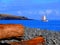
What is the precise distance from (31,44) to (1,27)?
1.02 metres

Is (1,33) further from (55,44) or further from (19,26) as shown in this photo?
(55,44)

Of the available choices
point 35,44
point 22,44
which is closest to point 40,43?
point 35,44

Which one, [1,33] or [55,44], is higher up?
[1,33]

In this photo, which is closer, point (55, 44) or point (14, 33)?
point (14, 33)

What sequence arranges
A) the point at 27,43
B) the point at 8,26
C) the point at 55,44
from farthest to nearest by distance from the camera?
the point at 55,44
the point at 8,26
the point at 27,43

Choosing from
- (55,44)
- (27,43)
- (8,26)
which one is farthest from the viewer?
(55,44)

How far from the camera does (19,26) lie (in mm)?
6539

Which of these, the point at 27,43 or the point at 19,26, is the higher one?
the point at 19,26

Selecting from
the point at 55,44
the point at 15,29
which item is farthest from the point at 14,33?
the point at 55,44

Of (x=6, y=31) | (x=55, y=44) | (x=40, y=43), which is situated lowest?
(x=55, y=44)

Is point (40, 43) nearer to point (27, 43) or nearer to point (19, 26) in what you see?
point (27, 43)

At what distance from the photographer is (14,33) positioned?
20.5 feet

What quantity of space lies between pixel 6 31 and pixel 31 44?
2.83 ft

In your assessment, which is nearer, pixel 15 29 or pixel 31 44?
pixel 31 44
